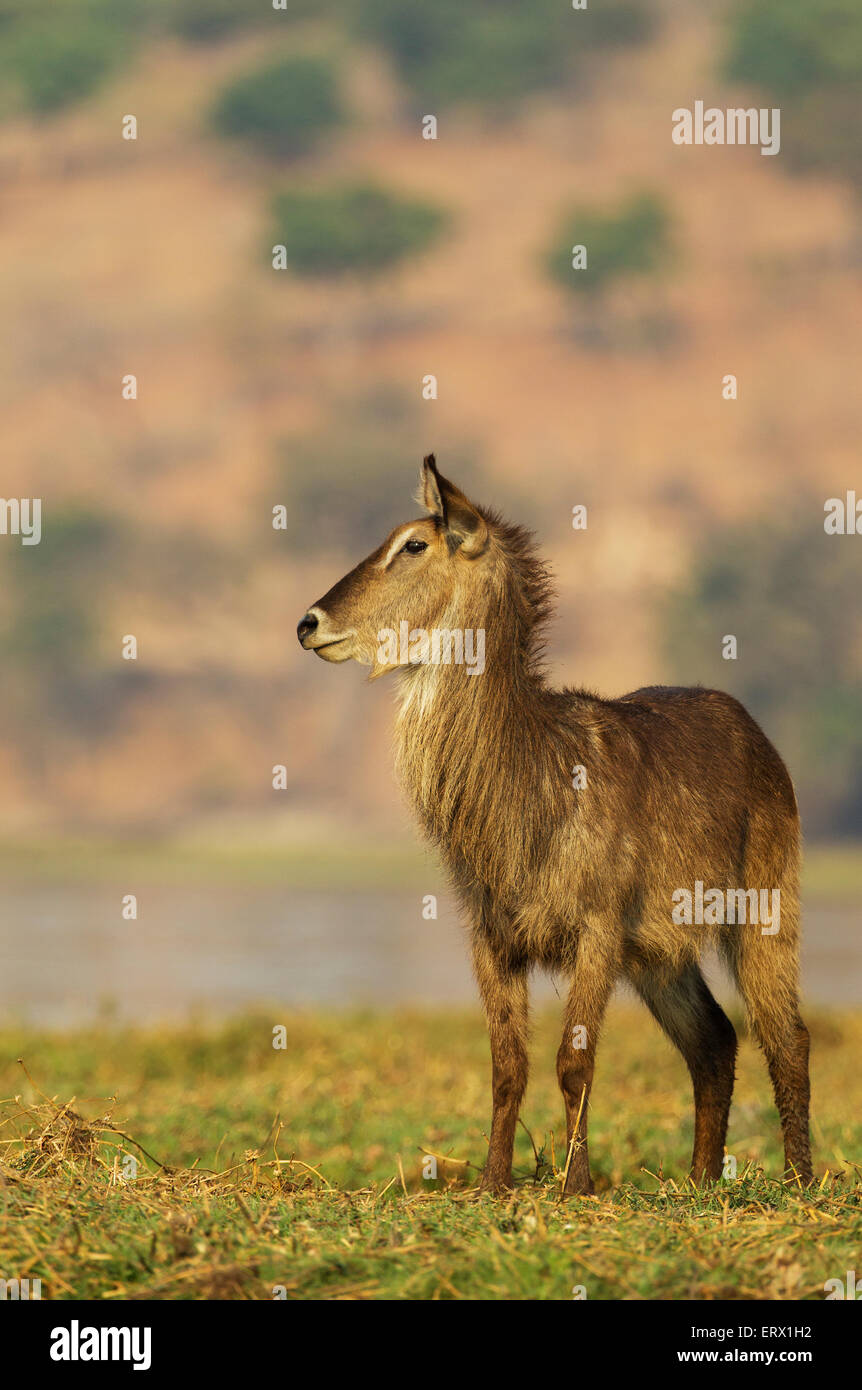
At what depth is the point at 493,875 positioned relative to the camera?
573 centimetres

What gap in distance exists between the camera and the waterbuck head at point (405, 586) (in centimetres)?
570

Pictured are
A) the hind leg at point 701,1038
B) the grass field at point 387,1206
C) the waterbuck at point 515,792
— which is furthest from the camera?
the hind leg at point 701,1038

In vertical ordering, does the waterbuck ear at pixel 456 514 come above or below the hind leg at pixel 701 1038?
above

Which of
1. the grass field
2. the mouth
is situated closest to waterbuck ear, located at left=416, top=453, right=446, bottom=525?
the mouth

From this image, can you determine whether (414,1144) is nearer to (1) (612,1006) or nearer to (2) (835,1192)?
(1) (612,1006)

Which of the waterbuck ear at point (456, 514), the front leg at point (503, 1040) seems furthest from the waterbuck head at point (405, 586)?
the front leg at point (503, 1040)

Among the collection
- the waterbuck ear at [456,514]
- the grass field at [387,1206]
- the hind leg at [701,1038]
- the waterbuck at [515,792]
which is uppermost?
the waterbuck ear at [456,514]

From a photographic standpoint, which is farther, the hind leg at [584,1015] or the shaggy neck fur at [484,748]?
the shaggy neck fur at [484,748]

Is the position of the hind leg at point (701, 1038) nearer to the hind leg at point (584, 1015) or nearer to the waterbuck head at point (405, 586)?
the hind leg at point (584, 1015)

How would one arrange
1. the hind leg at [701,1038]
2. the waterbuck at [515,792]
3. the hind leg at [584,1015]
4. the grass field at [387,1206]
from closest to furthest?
the grass field at [387,1206] < the hind leg at [584,1015] < the waterbuck at [515,792] < the hind leg at [701,1038]

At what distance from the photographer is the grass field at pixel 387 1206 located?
3898mm

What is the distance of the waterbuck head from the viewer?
5.70 meters
